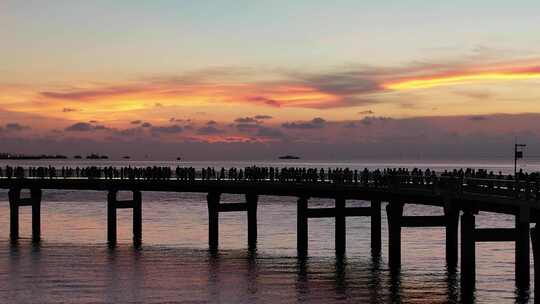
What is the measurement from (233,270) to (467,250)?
48.6 feet

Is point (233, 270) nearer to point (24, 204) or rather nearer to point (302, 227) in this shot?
point (302, 227)

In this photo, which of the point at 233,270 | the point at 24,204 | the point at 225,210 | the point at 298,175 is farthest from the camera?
the point at 24,204

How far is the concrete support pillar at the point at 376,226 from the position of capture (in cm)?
6325

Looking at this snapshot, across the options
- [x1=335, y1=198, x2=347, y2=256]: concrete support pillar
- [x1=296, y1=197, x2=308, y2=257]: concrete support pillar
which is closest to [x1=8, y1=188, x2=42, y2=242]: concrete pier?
[x1=296, y1=197, x2=308, y2=257]: concrete support pillar

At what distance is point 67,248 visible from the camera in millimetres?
66625

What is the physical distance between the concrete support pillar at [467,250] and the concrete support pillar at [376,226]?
16.0 meters

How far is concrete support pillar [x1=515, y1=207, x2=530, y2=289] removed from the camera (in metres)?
40.4

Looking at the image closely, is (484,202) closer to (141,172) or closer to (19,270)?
(19,270)

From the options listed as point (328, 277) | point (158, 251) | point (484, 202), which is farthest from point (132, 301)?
point (158, 251)

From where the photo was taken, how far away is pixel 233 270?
54281 millimetres

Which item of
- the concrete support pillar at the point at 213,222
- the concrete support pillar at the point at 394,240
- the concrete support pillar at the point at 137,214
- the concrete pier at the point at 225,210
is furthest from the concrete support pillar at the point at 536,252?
the concrete support pillar at the point at 137,214

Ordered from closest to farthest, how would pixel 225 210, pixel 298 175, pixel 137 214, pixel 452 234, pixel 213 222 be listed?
pixel 452 234
pixel 298 175
pixel 213 222
pixel 225 210
pixel 137 214

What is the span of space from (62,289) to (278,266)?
14.5 m

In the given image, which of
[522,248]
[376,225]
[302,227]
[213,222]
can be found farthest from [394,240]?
[213,222]
